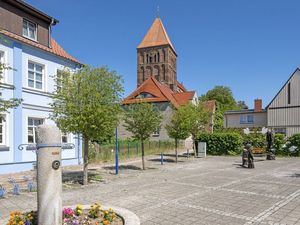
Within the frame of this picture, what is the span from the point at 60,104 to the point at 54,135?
6327 mm

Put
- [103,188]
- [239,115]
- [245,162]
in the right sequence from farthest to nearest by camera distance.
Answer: [239,115], [245,162], [103,188]

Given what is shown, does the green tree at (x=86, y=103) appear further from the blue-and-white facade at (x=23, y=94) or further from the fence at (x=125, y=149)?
the fence at (x=125, y=149)

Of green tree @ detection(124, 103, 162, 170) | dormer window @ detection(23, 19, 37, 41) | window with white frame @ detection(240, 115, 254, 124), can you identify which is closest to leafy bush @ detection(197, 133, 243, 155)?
green tree @ detection(124, 103, 162, 170)

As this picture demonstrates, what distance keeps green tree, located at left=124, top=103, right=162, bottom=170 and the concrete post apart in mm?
11148

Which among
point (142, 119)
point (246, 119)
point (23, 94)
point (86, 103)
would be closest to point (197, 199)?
point (86, 103)

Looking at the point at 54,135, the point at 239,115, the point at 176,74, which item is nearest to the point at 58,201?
the point at 54,135

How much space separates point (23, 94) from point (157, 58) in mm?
55316

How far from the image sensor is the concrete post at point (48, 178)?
5743 millimetres

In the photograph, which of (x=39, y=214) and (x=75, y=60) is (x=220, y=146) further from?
(x=39, y=214)

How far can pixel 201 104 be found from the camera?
2986cm

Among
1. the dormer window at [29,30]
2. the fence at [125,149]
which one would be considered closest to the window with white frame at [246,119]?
the fence at [125,149]

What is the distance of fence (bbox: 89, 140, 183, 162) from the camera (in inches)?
874

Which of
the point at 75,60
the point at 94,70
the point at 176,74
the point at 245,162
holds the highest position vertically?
the point at 176,74

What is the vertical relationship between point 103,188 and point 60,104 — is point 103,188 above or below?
below
